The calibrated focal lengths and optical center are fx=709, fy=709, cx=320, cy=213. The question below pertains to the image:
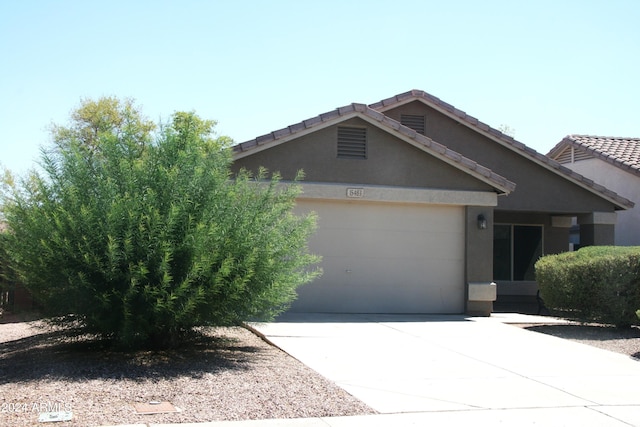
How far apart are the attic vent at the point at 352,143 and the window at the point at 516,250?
756 cm

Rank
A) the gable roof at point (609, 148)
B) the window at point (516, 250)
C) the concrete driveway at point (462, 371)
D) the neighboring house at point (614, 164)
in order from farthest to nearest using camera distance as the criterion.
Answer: the gable roof at point (609, 148) → the neighboring house at point (614, 164) → the window at point (516, 250) → the concrete driveway at point (462, 371)

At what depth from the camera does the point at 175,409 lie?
6941 millimetres

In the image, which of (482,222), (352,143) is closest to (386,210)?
(352,143)

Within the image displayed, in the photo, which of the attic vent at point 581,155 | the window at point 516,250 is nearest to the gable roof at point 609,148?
the attic vent at point 581,155

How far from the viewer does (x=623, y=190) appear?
22.4m

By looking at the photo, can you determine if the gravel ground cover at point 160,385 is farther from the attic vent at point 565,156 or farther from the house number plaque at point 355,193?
the attic vent at point 565,156

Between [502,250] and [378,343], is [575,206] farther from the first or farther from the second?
[378,343]

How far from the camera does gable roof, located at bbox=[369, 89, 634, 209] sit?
1916 cm

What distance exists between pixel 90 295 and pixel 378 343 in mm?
4815

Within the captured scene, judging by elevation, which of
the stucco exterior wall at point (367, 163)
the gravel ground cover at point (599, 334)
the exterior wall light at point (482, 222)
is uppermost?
the stucco exterior wall at point (367, 163)

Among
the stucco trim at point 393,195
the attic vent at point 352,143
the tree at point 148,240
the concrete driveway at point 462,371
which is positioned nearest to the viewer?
the concrete driveway at point 462,371

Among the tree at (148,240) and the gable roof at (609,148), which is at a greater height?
the gable roof at (609,148)

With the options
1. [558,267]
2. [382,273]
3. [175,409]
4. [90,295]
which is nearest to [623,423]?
[175,409]

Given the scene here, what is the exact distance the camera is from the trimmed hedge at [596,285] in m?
13.7
